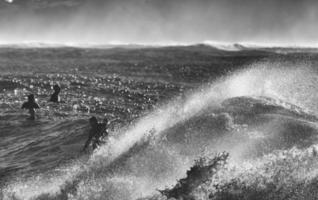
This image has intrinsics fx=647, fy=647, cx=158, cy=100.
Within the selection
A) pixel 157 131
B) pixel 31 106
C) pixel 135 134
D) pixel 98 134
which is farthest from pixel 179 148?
pixel 31 106

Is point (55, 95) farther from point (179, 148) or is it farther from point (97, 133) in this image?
point (179, 148)

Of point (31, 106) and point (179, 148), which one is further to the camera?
point (31, 106)

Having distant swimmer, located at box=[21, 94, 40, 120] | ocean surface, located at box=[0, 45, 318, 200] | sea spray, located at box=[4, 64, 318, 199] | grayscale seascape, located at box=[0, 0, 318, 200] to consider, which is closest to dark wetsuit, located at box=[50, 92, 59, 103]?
ocean surface, located at box=[0, 45, 318, 200]

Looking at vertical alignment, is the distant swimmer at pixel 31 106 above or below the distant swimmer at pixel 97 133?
below

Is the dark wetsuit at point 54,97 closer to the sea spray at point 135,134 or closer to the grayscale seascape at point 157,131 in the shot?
the grayscale seascape at point 157,131

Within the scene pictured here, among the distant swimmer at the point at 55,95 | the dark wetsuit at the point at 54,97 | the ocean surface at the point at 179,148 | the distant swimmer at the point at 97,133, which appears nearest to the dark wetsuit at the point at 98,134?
the distant swimmer at the point at 97,133

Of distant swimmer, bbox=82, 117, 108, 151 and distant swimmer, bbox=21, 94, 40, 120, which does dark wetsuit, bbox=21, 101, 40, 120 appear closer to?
distant swimmer, bbox=21, 94, 40, 120

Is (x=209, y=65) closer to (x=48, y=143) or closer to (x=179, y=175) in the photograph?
(x=48, y=143)

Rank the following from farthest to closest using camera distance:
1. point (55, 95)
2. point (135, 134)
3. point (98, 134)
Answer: point (55, 95)
point (135, 134)
point (98, 134)

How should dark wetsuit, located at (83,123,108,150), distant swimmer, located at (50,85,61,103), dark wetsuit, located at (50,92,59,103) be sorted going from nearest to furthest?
dark wetsuit, located at (83,123,108,150)
distant swimmer, located at (50,85,61,103)
dark wetsuit, located at (50,92,59,103)

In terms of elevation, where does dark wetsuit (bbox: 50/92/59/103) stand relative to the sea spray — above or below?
below

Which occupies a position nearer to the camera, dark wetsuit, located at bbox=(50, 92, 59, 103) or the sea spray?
the sea spray
